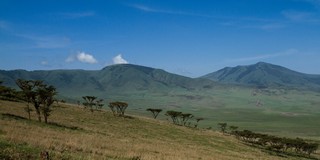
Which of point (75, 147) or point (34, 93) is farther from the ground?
point (34, 93)

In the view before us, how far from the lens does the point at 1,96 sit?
276ft

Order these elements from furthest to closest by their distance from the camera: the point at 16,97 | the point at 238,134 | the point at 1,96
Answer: the point at 238,134
the point at 16,97
the point at 1,96

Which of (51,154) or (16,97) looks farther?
(16,97)

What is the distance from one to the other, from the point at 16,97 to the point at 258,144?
202 ft

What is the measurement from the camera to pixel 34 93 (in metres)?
57.7

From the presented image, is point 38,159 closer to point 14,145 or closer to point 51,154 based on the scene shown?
point 51,154

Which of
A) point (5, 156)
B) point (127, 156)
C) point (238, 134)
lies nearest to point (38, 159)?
point (5, 156)

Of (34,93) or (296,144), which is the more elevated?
(34,93)

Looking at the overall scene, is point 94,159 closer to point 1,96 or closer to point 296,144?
point 1,96

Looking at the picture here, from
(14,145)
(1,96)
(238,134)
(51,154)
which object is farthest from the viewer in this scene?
(238,134)

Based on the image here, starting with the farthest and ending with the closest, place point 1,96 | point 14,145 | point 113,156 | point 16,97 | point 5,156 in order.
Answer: point 16,97
point 1,96
point 113,156
point 14,145
point 5,156

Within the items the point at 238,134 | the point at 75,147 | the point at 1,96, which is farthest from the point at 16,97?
the point at 75,147

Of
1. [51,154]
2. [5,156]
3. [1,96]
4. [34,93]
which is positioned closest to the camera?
[5,156]

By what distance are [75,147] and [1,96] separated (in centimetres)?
6361
